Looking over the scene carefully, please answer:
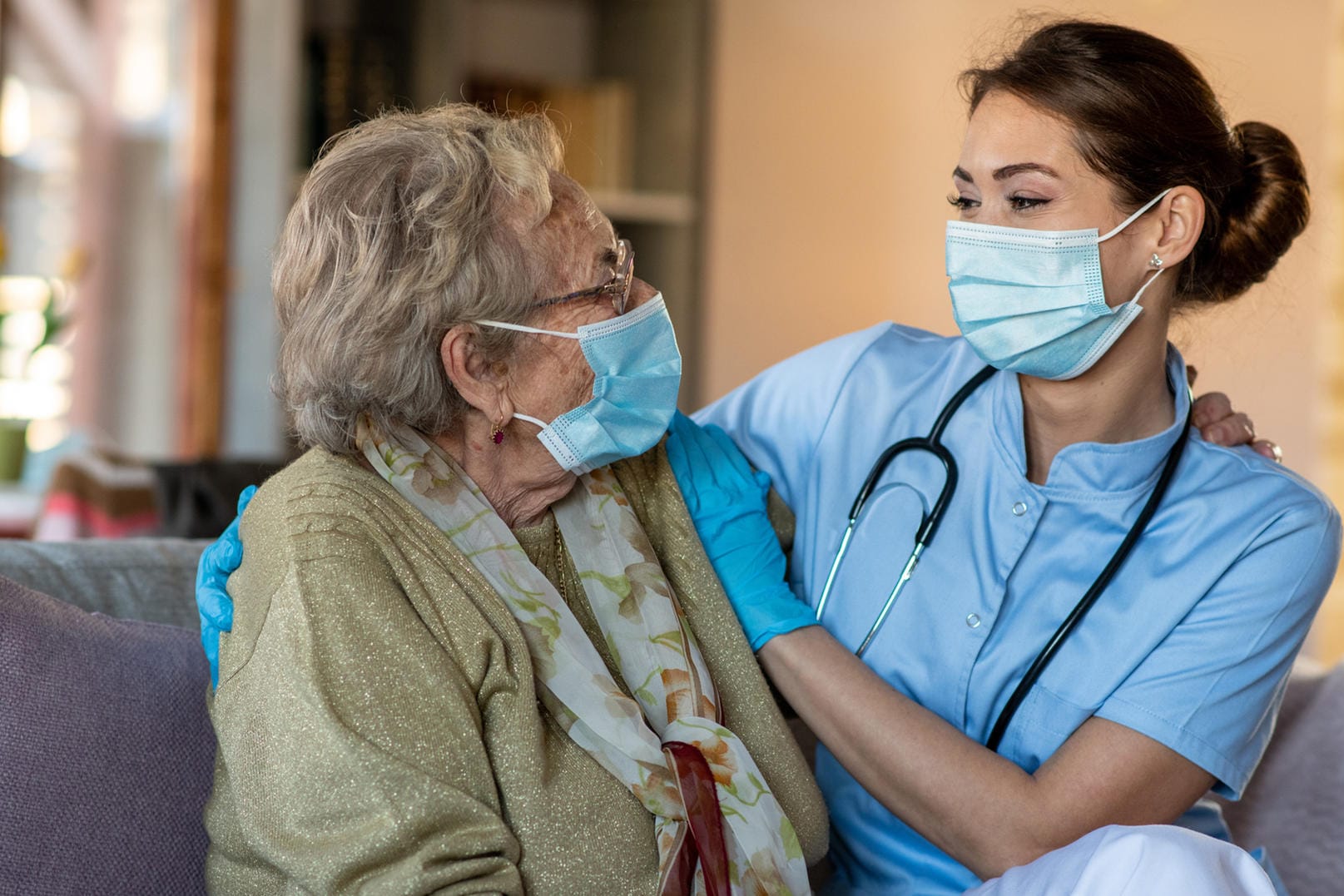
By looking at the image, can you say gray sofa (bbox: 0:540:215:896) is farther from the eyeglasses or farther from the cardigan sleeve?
the eyeglasses

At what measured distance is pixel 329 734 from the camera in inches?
40.8

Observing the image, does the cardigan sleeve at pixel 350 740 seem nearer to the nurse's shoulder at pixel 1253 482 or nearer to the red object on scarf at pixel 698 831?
the red object on scarf at pixel 698 831

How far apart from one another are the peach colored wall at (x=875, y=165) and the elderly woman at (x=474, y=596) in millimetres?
2498

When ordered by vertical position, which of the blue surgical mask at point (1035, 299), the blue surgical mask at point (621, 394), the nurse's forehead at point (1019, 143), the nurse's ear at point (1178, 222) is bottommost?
the blue surgical mask at point (621, 394)

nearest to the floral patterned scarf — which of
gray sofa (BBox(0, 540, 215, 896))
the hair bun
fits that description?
Result: gray sofa (BBox(0, 540, 215, 896))

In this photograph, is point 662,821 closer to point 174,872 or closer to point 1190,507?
point 174,872

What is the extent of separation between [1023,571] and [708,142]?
2568 millimetres

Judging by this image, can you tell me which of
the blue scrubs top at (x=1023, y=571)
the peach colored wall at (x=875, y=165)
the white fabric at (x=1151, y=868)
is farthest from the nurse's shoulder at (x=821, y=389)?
the peach colored wall at (x=875, y=165)

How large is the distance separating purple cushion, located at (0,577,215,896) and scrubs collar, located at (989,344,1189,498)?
3.20 ft

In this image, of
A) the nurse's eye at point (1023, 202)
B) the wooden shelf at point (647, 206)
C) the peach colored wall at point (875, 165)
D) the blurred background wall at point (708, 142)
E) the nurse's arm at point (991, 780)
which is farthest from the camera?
the wooden shelf at point (647, 206)

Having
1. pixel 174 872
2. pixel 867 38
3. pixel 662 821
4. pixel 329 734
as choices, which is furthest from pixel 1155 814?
pixel 867 38

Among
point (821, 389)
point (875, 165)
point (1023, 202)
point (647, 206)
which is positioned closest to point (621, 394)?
point (821, 389)

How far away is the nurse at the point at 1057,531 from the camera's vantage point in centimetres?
133

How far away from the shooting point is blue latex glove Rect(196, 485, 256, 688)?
120 centimetres
